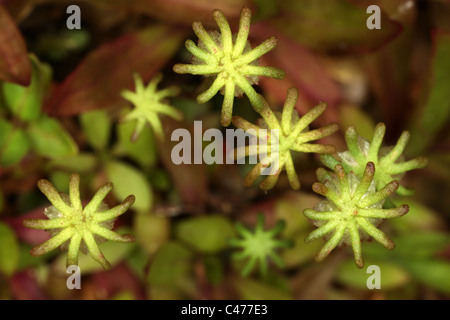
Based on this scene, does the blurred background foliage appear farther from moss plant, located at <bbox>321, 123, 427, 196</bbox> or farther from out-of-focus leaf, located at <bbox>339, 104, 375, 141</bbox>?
moss plant, located at <bbox>321, 123, 427, 196</bbox>

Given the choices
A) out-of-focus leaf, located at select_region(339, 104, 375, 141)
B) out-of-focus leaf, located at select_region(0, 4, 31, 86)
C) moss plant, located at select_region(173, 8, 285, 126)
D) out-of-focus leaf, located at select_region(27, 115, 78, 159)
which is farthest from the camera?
out-of-focus leaf, located at select_region(339, 104, 375, 141)

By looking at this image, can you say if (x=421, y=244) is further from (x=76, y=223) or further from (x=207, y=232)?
(x=76, y=223)

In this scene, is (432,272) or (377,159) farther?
(432,272)

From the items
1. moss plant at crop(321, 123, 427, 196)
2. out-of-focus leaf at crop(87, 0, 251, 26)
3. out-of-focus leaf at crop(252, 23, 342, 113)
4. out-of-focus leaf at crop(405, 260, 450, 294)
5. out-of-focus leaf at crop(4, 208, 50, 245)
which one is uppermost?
out-of-focus leaf at crop(87, 0, 251, 26)

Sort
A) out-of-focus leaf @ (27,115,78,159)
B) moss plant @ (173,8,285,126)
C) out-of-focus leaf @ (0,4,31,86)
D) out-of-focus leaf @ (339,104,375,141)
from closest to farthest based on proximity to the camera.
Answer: moss plant @ (173,8,285,126) → out-of-focus leaf @ (0,4,31,86) → out-of-focus leaf @ (27,115,78,159) → out-of-focus leaf @ (339,104,375,141)

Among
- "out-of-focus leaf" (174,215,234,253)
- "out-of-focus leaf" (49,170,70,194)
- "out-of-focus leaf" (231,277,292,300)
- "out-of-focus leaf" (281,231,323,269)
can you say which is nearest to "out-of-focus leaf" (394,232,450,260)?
"out-of-focus leaf" (281,231,323,269)

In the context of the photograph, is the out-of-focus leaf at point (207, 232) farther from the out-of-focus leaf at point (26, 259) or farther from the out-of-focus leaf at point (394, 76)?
the out-of-focus leaf at point (394, 76)

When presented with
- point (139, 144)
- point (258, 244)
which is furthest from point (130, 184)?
point (258, 244)

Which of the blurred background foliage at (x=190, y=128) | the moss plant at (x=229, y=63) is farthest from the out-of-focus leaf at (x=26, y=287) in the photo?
the moss plant at (x=229, y=63)
